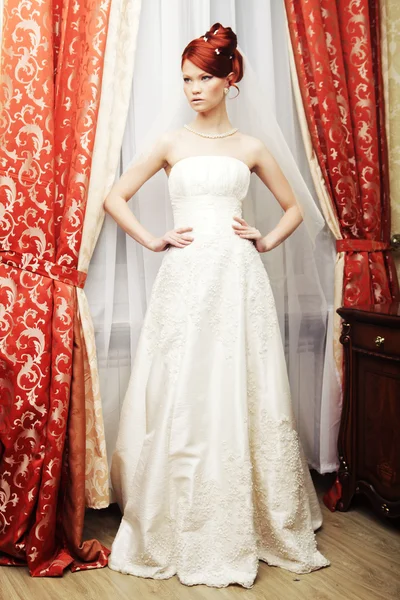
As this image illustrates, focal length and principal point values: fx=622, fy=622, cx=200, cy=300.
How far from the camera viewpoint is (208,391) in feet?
6.82

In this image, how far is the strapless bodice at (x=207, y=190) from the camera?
2.17 meters

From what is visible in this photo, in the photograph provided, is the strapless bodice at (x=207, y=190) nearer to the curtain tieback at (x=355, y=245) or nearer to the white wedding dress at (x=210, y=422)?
the white wedding dress at (x=210, y=422)

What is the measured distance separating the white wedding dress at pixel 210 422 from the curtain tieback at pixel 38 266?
0.31 meters

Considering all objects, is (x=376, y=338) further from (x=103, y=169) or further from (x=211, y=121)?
(x=103, y=169)

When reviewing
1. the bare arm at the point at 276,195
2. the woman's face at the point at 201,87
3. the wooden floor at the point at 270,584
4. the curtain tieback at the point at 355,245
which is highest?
the woman's face at the point at 201,87

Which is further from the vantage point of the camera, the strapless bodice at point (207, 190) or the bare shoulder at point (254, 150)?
the bare shoulder at point (254, 150)

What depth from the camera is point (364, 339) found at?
7.98 ft

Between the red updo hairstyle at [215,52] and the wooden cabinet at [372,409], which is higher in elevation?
the red updo hairstyle at [215,52]

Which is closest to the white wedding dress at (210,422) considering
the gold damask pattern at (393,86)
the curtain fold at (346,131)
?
the curtain fold at (346,131)

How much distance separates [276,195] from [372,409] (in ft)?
2.98

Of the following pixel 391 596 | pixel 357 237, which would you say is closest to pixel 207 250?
pixel 357 237

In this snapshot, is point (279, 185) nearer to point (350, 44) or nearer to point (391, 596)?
point (350, 44)

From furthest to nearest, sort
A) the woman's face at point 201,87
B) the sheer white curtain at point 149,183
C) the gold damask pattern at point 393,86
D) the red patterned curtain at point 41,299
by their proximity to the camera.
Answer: the gold damask pattern at point 393,86 < the sheer white curtain at point 149,183 < the woman's face at point 201,87 < the red patterned curtain at point 41,299

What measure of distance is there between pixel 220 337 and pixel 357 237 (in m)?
1.02
